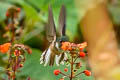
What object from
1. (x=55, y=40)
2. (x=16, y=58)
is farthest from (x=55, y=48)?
(x=16, y=58)

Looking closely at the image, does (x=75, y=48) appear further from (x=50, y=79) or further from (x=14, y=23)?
(x=14, y=23)

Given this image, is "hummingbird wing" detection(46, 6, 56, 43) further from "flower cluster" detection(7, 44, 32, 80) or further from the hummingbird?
"flower cluster" detection(7, 44, 32, 80)

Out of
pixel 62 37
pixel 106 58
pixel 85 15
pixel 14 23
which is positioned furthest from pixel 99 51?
pixel 62 37

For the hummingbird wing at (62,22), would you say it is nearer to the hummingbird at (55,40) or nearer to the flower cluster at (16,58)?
the hummingbird at (55,40)

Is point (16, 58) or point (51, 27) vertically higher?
point (51, 27)

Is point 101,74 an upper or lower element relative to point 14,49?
lower

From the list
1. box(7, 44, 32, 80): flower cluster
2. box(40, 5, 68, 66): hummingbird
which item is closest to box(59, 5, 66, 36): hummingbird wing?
box(40, 5, 68, 66): hummingbird

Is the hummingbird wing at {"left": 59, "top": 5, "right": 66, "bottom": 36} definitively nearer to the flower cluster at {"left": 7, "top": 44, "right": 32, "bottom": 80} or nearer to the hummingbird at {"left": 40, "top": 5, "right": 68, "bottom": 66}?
the hummingbird at {"left": 40, "top": 5, "right": 68, "bottom": 66}

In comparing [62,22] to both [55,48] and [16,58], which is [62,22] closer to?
[55,48]

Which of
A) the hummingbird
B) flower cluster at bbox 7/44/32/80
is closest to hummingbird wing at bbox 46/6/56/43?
the hummingbird

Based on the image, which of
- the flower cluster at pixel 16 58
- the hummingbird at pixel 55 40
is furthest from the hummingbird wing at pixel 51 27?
the flower cluster at pixel 16 58

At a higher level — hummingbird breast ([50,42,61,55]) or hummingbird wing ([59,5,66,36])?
hummingbird wing ([59,5,66,36])
